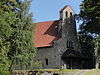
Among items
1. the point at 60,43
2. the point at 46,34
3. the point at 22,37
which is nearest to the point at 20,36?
the point at 22,37

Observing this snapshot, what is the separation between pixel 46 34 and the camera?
4972cm

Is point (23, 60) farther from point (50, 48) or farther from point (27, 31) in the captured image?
point (50, 48)

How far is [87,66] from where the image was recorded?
176 feet

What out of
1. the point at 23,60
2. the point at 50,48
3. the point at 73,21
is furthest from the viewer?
the point at 73,21

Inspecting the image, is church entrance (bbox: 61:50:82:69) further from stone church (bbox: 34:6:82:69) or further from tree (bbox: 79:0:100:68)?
tree (bbox: 79:0:100:68)

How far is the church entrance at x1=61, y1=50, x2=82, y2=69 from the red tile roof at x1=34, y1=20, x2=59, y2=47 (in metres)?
3.42

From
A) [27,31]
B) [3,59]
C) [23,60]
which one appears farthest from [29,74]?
[3,59]

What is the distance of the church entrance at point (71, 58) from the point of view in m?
46.9

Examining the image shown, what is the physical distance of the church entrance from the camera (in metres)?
46.9

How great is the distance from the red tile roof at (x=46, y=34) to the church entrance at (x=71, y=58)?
11.2ft

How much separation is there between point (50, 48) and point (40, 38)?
359 centimetres

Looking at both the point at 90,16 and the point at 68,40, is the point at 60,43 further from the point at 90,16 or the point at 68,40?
the point at 90,16

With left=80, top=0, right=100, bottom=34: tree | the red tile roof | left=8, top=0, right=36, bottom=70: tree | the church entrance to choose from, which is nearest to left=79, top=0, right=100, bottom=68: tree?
left=80, top=0, right=100, bottom=34: tree

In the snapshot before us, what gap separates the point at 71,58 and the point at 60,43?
3.45m
